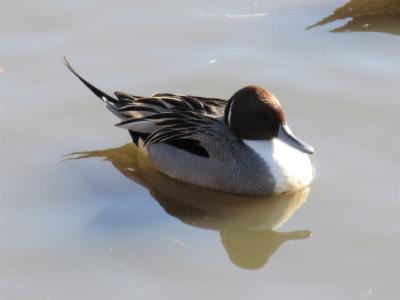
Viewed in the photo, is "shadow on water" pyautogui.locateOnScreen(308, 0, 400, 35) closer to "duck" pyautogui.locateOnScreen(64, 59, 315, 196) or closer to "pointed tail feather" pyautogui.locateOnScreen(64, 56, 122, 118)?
"duck" pyautogui.locateOnScreen(64, 59, 315, 196)

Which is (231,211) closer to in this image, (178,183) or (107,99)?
(178,183)

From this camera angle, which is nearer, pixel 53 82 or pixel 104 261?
pixel 104 261

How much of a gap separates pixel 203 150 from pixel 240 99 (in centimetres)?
51

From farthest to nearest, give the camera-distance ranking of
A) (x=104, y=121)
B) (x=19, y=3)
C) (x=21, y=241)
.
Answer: (x=19, y=3), (x=104, y=121), (x=21, y=241)

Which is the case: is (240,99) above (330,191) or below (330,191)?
above

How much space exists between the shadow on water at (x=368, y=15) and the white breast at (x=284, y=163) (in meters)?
2.38

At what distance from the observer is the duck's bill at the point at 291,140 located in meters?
7.14

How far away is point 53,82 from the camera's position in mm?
8664

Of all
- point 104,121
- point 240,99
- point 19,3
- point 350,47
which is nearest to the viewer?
point 240,99

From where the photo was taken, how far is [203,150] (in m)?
7.54

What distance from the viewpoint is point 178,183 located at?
7.73 metres

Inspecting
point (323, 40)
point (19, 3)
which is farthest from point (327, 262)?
point (19, 3)

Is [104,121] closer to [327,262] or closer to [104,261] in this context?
[104,261]

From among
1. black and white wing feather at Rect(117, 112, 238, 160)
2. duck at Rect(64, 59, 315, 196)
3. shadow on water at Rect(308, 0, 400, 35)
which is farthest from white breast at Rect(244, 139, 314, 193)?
shadow on water at Rect(308, 0, 400, 35)
